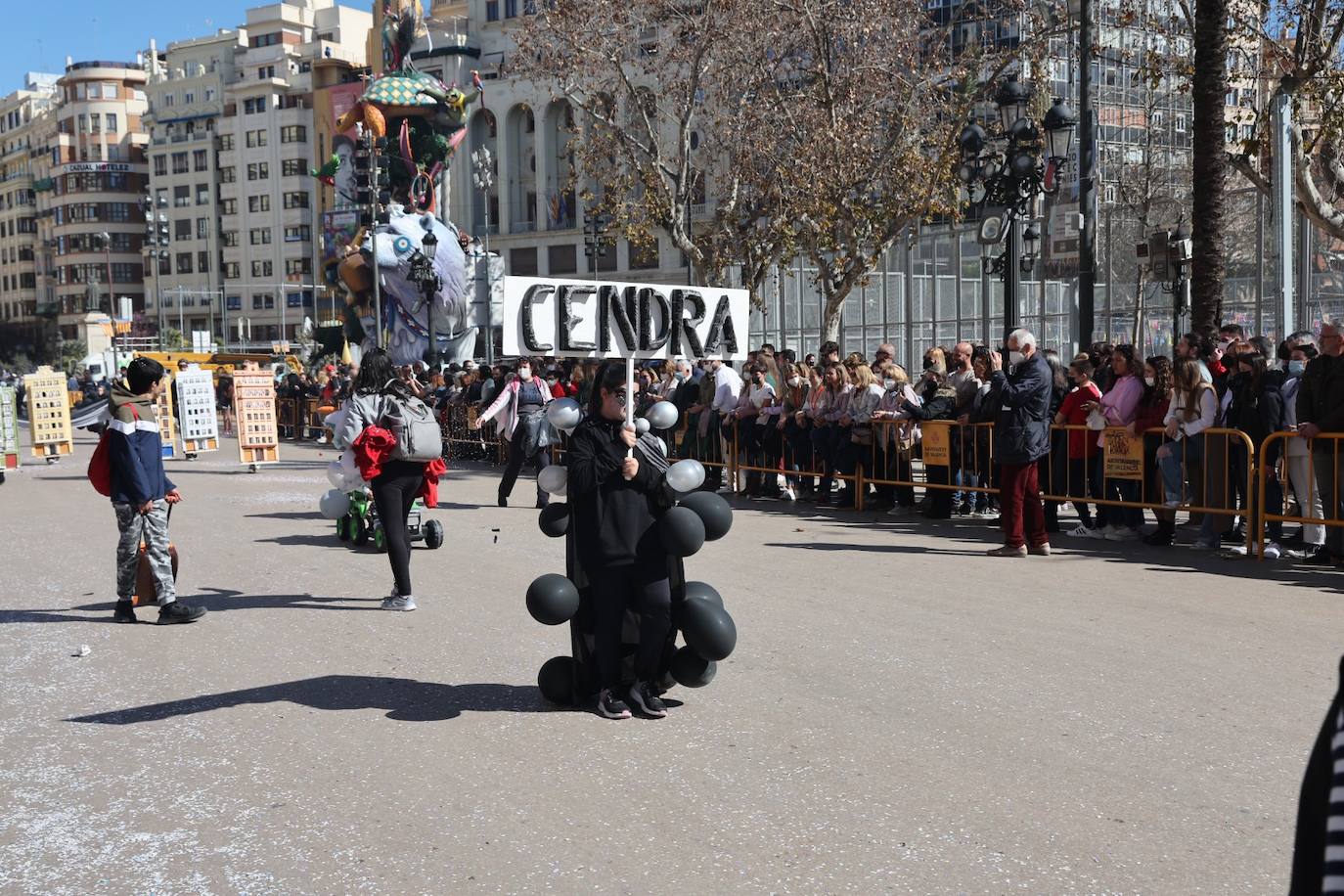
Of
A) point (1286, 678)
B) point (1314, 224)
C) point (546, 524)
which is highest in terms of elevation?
point (1314, 224)

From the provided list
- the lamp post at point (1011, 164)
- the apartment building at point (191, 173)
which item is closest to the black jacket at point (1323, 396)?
the lamp post at point (1011, 164)

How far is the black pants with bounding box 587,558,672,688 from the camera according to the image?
6.44 m

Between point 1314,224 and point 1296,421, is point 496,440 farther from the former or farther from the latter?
point 1296,421

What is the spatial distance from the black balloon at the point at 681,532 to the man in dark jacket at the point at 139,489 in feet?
13.8

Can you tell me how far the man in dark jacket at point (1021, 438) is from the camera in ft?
38.5

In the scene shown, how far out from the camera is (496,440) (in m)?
24.0

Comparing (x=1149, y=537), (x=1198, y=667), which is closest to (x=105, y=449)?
(x=1198, y=667)

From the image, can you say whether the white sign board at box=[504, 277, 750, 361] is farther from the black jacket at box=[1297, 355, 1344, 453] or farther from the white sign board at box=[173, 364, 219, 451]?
the white sign board at box=[173, 364, 219, 451]

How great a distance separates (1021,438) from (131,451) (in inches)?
277

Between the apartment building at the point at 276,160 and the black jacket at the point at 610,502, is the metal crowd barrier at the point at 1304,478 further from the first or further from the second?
the apartment building at the point at 276,160

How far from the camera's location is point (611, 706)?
21.4ft

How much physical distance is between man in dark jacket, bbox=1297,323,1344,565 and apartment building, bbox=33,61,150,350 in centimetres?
12207

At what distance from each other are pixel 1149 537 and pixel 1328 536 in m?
1.80

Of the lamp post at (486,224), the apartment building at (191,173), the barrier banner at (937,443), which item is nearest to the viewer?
the barrier banner at (937,443)
